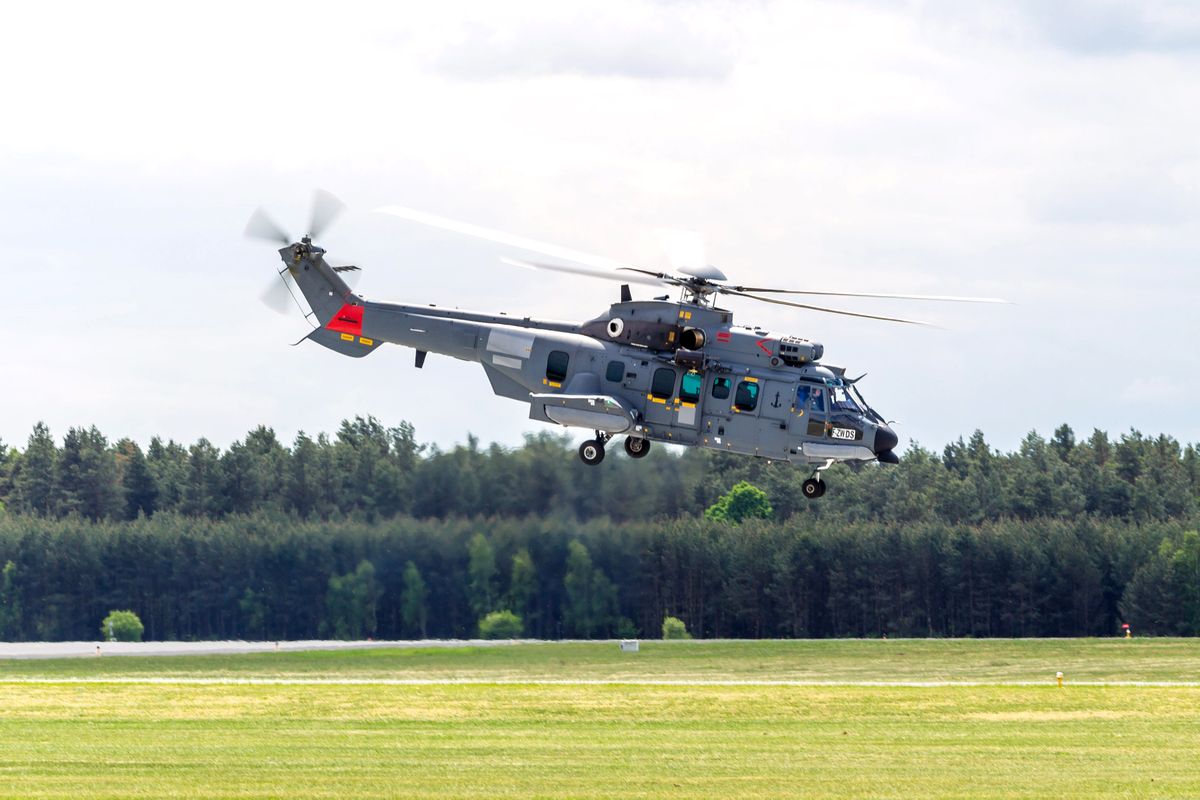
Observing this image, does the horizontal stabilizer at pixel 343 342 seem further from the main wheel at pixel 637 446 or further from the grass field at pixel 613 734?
the grass field at pixel 613 734

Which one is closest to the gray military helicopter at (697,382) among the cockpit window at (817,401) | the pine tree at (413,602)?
the cockpit window at (817,401)

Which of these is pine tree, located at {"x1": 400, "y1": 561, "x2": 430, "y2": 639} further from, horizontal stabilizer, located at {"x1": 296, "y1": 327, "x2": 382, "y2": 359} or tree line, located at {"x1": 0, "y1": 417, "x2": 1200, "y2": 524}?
horizontal stabilizer, located at {"x1": 296, "y1": 327, "x2": 382, "y2": 359}

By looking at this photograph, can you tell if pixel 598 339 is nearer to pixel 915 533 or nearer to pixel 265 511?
pixel 265 511

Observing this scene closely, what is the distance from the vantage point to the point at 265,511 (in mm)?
77875

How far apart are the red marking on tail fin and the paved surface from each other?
24.5 meters

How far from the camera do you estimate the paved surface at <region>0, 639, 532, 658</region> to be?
72500 millimetres

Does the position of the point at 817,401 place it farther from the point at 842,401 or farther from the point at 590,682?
the point at 590,682

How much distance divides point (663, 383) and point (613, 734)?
8.65 meters

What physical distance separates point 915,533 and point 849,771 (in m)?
55.4

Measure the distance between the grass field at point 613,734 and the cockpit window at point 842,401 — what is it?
7.80 m

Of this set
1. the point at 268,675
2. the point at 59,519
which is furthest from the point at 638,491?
the point at 59,519

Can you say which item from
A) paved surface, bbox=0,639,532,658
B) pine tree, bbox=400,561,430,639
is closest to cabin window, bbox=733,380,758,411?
pine tree, bbox=400,561,430,639

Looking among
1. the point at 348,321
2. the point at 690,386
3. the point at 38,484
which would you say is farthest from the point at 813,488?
the point at 38,484

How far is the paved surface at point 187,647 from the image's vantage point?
7250 cm
